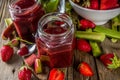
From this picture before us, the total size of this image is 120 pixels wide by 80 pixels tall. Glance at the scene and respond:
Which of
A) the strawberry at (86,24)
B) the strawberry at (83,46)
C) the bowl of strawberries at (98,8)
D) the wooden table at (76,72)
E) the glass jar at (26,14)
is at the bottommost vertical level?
the wooden table at (76,72)

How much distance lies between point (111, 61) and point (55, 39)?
0.19m

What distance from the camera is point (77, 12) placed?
916 mm

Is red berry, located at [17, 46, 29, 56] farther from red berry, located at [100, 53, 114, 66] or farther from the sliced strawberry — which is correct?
red berry, located at [100, 53, 114, 66]

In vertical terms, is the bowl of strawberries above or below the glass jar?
below

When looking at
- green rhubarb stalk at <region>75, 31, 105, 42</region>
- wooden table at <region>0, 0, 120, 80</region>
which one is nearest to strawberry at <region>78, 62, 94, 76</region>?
wooden table at <region>0, 0, 120, 80</region>

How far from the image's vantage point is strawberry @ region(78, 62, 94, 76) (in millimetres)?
733

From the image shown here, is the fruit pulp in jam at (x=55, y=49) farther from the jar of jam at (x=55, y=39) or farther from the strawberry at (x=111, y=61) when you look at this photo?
the strawberry at (x=111, y=61)

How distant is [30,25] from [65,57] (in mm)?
162

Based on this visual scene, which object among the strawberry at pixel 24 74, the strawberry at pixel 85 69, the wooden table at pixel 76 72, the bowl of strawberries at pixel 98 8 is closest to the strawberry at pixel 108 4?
the bowl of strawberries at pixel 98 8

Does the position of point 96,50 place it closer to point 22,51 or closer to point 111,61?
point 111,61

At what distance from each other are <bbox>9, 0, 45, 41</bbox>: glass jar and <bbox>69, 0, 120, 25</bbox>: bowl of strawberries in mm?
158

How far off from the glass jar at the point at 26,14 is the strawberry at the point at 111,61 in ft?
0.82

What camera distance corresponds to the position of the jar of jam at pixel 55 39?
701 millimetres

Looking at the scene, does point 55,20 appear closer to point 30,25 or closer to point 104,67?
point 30,25
